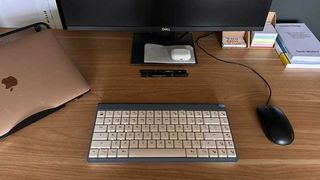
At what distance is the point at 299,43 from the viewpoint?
890mm

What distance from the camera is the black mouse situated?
2.09ft

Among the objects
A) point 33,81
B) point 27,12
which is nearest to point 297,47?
point 33,81

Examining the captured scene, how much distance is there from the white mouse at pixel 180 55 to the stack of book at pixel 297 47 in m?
0.32

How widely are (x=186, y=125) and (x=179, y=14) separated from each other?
345 mm

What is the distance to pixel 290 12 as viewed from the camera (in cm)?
103

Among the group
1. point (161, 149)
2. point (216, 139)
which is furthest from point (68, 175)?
point (216, 139)

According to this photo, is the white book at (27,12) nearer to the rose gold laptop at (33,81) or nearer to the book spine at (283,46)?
the rose gold laptop at (33,81)

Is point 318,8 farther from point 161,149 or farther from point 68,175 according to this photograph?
point 68,175

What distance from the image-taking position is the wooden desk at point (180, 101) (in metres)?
0.58

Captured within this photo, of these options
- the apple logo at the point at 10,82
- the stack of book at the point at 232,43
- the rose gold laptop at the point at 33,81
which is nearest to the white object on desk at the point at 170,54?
the stack of book at the point at 232,43

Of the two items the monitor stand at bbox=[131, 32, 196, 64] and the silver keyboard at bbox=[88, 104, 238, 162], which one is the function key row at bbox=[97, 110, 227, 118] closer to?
the silver keyboard at bbox=[88, 104, 238, 162]

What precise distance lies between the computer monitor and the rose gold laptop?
0.11 m

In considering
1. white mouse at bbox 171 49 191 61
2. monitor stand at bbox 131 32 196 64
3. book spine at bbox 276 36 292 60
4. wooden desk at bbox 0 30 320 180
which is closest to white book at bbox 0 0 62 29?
wooden desk at bbox 0 30 320 180

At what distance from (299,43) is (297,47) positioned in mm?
32
